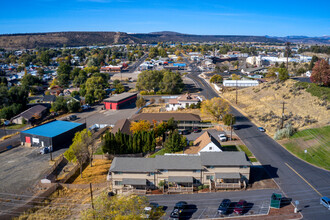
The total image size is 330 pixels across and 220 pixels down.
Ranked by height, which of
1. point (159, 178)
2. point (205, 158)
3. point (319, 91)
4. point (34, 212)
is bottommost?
point (34, 212)

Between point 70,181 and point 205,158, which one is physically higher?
point 205,158

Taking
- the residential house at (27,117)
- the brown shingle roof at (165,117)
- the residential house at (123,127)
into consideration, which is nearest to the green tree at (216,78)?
the brown shingle roof at (165,117)

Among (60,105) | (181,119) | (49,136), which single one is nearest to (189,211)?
(181,119)

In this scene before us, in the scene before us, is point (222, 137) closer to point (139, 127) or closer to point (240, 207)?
point (139, 127)

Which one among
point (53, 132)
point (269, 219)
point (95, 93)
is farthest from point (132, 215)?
point (95, 93)

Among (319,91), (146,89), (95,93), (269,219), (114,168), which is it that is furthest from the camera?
(146,89)

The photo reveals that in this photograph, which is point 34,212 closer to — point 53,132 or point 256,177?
point 53,132
